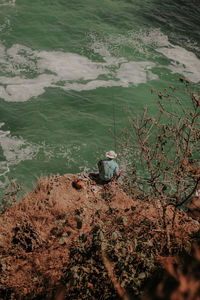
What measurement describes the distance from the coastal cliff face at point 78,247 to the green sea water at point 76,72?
2.16 meters

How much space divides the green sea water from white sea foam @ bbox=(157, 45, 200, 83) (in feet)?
0.21

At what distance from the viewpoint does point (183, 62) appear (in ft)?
52.8

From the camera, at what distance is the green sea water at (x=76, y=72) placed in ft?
32.4

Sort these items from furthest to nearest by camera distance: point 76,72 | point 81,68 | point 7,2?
point 7,2
point 81,68
point 76,72

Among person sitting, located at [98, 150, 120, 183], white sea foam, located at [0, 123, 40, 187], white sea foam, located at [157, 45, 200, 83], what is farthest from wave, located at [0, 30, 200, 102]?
person sitting, located at [98, 150, 120, 183]

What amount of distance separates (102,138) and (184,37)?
12274mm

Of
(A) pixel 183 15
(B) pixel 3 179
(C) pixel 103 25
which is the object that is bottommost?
(B) pixel 3 179

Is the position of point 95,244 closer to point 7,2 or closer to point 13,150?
point 13,150

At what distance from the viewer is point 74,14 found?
17953 mm

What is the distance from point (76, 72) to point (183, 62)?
6.71 metres

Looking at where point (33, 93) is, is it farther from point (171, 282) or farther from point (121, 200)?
point (171, 282)

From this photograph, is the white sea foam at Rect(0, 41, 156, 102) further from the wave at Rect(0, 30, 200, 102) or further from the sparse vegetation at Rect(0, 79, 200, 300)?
the sparse vegetation at Rect(0, 79, 200, 300)

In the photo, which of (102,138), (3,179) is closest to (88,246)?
(3,179)

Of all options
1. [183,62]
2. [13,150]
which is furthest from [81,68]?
[13,150]
